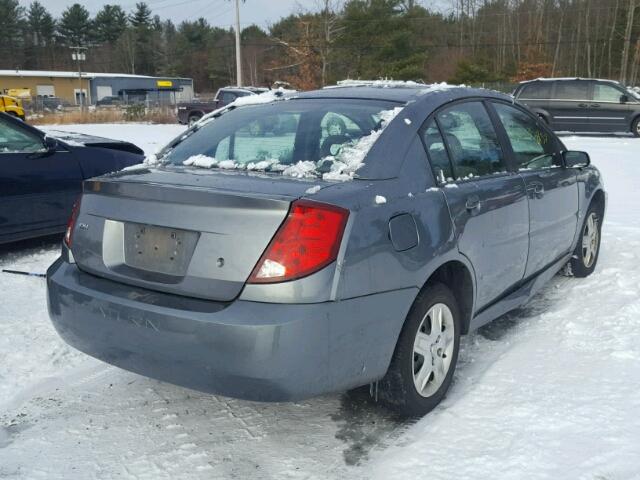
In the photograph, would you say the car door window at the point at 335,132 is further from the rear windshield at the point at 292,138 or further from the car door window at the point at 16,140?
the car door window at the point at 16,140

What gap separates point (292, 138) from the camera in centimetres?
328

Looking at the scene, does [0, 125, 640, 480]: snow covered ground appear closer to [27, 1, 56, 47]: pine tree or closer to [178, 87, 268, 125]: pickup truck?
[178, 87, 268, 125]: pickup truck

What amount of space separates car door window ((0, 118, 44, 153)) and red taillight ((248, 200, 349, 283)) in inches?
167

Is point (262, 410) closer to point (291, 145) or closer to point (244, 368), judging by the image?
point (244, 368)

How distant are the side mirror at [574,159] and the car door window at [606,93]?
15179 mm

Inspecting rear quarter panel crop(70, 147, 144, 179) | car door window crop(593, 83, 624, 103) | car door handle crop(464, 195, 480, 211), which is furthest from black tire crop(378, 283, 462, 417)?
car door window crop(593, 83, 624, 103)

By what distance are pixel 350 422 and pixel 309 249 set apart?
105 centimetres

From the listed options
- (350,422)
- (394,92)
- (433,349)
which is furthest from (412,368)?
(394,92)

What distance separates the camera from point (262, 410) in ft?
10.3

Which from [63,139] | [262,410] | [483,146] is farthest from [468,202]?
[63,139]

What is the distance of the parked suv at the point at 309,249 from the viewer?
2393 millimetres

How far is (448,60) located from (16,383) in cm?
5789

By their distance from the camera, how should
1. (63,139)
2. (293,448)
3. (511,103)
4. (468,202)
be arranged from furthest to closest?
(63,139) < (511,103) < (468,202) < (293,448)

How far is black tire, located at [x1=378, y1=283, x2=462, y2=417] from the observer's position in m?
2.82
